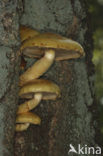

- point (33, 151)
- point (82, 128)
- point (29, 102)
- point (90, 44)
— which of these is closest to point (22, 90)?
point (29, 102)

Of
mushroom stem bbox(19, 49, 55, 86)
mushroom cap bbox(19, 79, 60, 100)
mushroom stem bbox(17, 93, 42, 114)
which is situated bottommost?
mushroom stem bbox(17, 93, 42, 114)

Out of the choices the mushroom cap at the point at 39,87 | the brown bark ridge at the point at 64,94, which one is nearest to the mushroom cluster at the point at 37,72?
the mushroom cap at the point at 39,87

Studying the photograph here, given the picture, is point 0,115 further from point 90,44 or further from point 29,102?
point 90,44

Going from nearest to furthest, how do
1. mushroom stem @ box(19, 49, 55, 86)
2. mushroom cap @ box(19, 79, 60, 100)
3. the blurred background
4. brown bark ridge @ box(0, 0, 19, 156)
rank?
brown bark ridge @ box(0, 0, 19, 156), mushroom cap @ box(19, 79, 60, 100), mushroom stem @ box(19, 49, 55, 86), the blurred background

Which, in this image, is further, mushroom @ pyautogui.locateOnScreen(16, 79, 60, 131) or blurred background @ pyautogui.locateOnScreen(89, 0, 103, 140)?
blurred background @ pyautogui.locateOnScreen(89, 0, 103, 140)

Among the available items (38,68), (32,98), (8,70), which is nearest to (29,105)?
(32,98)

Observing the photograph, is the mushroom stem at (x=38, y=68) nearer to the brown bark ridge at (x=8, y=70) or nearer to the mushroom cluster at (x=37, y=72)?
the mushroom cluster at (x=37, y=72)

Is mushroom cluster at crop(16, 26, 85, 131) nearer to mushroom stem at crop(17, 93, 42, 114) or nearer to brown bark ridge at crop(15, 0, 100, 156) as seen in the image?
mushroom stem at crop(17, 93, 42, 114)

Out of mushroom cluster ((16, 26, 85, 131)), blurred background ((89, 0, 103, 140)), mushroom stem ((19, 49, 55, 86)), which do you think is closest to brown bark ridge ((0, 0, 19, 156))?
mushroom cluster ((16, 26, 85, 131))
